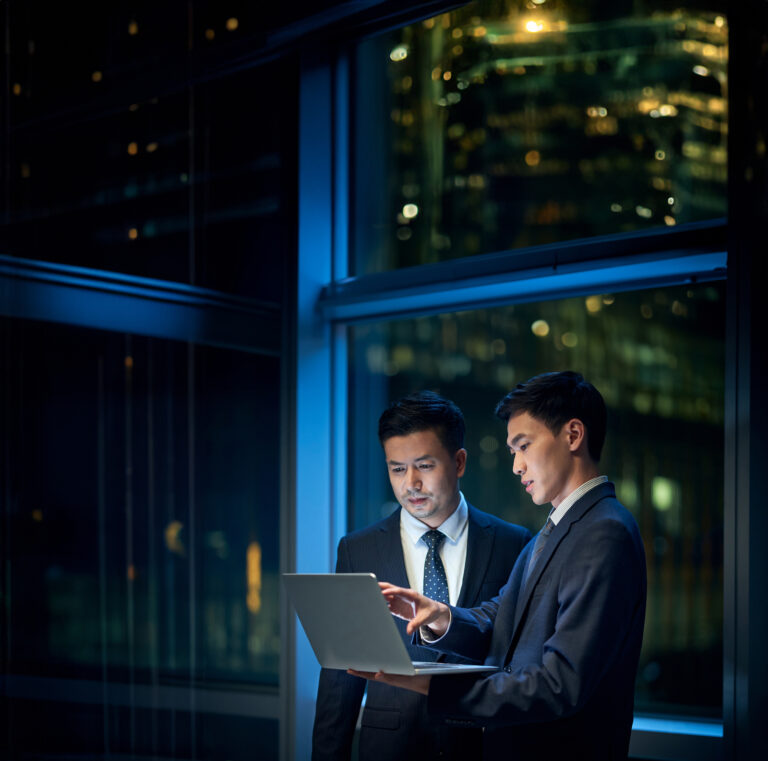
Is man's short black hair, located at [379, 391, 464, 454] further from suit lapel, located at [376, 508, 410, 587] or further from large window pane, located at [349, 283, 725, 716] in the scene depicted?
large window pane, located at [349, 283, 725, 716]

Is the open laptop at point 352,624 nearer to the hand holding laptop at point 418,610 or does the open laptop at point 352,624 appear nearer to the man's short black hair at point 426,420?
the hand holding laptop at point 418,610

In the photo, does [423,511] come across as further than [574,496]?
Yes

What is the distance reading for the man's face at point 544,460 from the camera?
2.39 metres

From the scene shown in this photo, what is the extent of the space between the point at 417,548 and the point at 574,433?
0.71 m

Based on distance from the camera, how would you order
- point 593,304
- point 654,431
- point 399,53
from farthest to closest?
point 399,53
point 593,304
point 654,431

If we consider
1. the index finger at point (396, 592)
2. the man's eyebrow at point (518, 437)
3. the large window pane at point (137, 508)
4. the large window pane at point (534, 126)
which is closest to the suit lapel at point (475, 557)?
the index finger at point (396, 592)

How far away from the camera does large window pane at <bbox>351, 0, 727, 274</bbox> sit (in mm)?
3232

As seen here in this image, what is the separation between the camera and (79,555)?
4043 mm

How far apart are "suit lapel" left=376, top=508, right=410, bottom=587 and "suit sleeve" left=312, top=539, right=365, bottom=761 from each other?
0.98 ft

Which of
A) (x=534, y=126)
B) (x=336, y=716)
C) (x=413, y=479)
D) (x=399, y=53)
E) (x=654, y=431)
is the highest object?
(x=399, y=53)

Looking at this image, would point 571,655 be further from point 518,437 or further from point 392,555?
point 392,555

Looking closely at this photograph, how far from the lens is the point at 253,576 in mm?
4090

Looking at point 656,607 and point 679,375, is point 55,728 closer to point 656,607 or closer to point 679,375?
point 656,607

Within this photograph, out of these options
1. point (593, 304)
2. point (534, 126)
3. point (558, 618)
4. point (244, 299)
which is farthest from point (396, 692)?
point (534, 126)
